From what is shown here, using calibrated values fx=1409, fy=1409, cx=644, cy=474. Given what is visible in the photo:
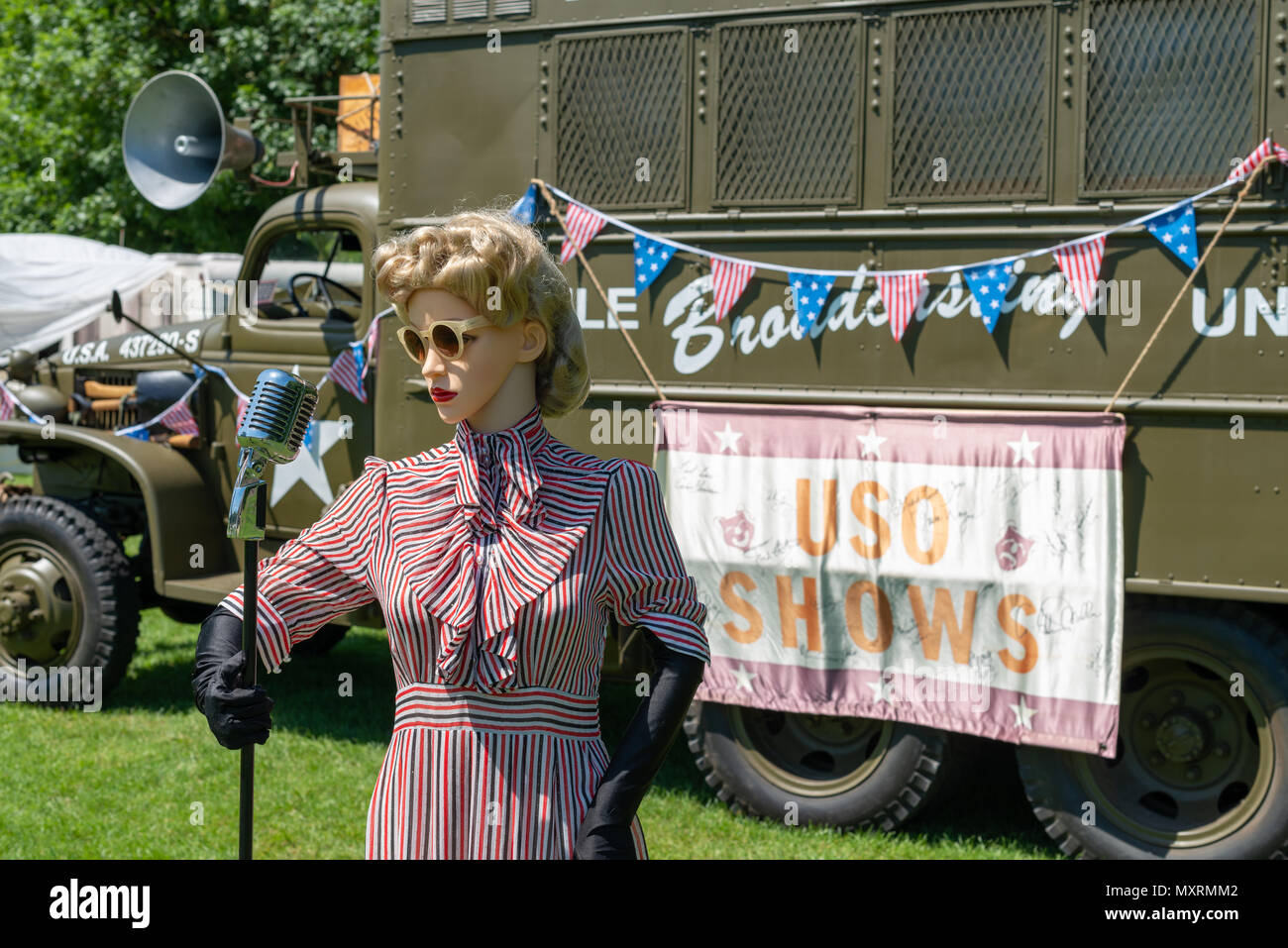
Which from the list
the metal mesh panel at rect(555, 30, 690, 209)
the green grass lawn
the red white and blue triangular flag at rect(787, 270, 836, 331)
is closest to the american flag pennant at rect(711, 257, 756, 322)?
the red white and blue triangular flag at rect(787, 270, 836, 331)

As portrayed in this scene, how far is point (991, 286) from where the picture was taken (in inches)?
191

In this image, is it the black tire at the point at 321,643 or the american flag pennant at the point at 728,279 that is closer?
the american flag pennant at the point at 728,279

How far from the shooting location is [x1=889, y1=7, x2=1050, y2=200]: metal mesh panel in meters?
4.83

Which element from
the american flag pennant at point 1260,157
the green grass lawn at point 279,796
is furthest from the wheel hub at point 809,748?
the american flag pennant at point 1260,157

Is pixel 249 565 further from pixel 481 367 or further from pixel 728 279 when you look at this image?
pixel 728 279

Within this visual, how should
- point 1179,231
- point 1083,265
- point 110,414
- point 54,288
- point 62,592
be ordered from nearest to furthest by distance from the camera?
point 1179,231
point 1083,265
point 62,592
point 110,414
point 54,288

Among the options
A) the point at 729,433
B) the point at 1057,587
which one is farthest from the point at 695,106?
the point at 1057,587

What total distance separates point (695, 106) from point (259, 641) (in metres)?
3.53

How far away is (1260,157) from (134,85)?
14453mm

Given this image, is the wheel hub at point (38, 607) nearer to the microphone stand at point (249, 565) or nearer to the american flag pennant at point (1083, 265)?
the american flag pennant at point (1083, 265)

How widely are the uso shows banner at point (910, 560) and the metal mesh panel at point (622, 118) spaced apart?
0.87 metres

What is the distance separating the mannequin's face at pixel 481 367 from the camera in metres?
2.32

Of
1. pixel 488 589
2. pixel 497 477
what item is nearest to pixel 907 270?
pixel 497 477

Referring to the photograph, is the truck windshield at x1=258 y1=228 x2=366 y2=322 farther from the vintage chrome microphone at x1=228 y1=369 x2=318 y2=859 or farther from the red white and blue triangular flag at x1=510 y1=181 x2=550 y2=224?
the vintage chrome microphone at x1=228 y1=369 x2=318 y2=859
